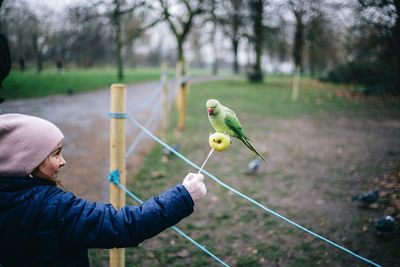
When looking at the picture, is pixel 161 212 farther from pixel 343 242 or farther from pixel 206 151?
pixel 206 151

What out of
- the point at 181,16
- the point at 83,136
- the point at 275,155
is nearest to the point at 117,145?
the point at 275,155

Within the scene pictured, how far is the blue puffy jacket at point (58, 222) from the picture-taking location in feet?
4.28

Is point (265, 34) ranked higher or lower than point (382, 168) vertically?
higher

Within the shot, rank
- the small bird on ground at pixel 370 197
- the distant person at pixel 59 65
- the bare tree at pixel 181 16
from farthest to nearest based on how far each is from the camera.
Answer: the distant person at pixel 59 65
the bare tree at pixel 181 16
the small bird on ground at pixel 370 197

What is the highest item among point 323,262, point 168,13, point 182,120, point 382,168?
point 168,13

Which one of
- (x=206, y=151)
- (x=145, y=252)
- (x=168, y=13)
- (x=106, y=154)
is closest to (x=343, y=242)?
(x=145, y=252)

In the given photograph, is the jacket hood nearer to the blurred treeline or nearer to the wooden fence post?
the wooden fence post

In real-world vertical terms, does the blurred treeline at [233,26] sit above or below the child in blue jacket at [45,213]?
above

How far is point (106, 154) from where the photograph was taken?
6.45 m

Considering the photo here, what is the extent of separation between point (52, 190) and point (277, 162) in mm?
5566

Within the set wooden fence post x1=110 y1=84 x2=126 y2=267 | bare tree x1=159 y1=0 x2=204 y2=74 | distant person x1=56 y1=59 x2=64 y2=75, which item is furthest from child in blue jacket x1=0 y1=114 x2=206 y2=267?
distant person x1=56 y1=59 x2=64 y2=75

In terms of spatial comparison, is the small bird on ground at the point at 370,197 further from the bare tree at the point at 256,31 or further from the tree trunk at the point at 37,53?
the tree trunk at the point at 37,53

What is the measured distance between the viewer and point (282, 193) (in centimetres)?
482

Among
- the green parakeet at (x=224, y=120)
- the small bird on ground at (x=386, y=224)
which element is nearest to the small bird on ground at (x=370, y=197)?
the small bird on ground at (x=386, y=224)
